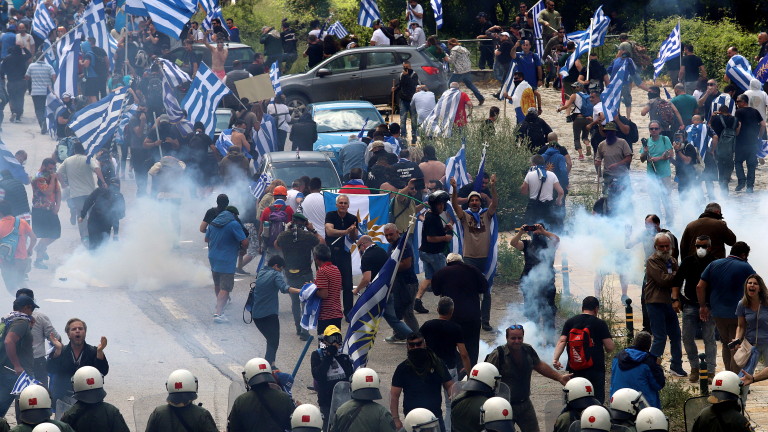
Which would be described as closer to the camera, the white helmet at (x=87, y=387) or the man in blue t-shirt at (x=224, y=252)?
the white helmet at (x=87, y=387)

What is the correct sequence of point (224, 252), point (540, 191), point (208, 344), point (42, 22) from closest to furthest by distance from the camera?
1. point (208, 344)
2. point (224, 252)
3. point (540, 191)
4. point (42, 22)

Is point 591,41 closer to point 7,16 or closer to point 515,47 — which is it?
point 515,47

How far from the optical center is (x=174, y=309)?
16.2 m

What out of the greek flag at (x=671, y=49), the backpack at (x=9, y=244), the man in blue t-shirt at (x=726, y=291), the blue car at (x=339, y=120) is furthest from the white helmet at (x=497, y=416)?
the greek flag at (x=671, y=49)

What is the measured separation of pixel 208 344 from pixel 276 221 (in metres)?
2.15

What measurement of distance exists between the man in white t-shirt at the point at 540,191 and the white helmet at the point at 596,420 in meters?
8.73

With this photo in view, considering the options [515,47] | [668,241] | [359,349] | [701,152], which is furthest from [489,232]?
[515,47]

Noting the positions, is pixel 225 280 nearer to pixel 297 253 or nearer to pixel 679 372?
pixel 297 253

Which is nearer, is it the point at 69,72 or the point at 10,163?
the point at 10,163

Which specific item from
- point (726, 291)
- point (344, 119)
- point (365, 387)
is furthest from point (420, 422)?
point (344, 119)

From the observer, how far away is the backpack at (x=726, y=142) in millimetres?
20625

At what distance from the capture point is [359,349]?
11.3m

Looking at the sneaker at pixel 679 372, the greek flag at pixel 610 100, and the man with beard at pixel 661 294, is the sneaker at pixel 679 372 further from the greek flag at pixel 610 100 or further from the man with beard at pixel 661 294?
the greek flag at pixel 610 100

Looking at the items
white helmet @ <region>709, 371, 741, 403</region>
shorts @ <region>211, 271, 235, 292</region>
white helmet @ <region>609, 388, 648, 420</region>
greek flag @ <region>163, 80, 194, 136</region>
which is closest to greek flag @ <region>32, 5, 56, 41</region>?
greek flag @ <region>163, 80, 194, 136</region>
